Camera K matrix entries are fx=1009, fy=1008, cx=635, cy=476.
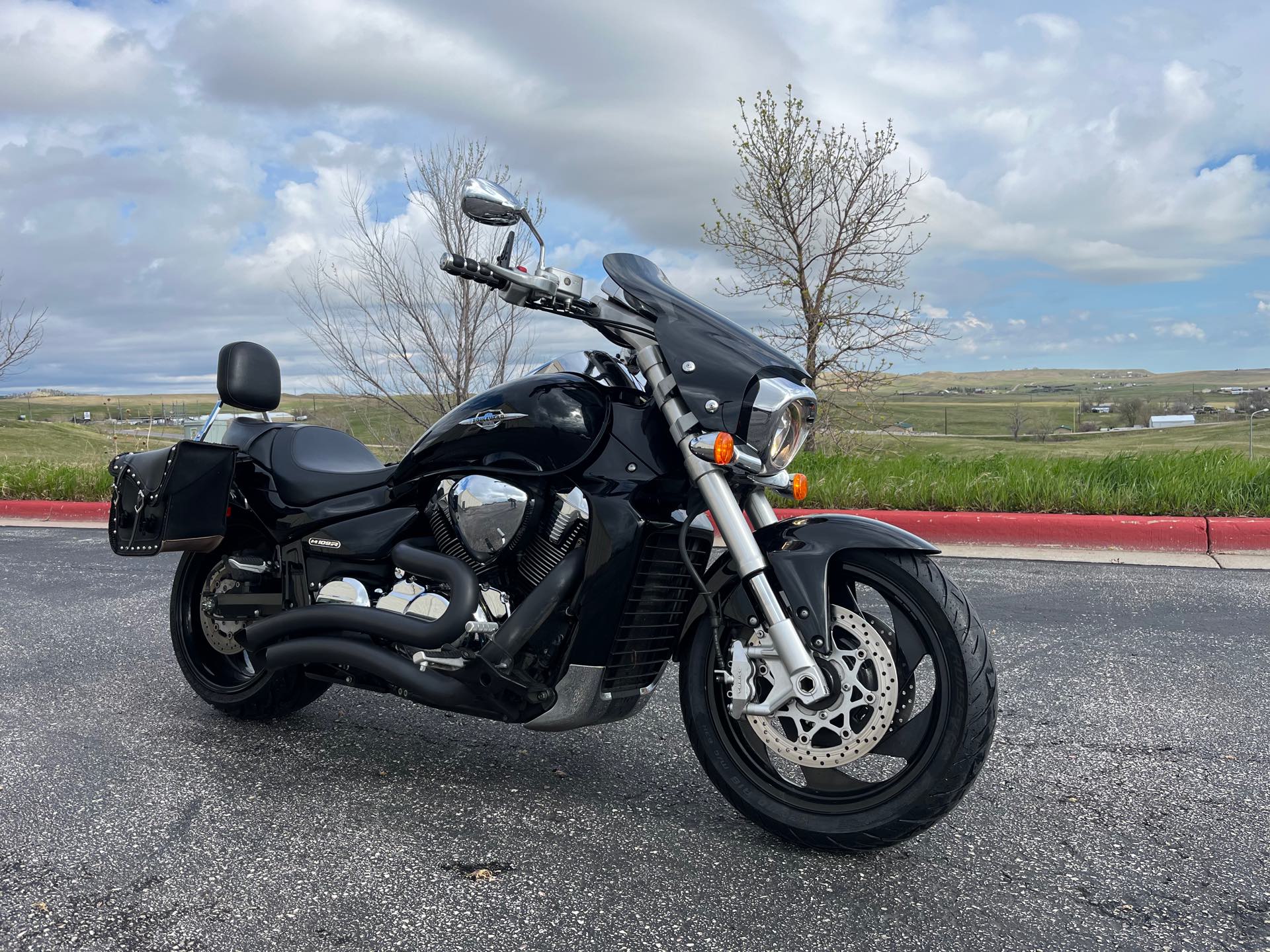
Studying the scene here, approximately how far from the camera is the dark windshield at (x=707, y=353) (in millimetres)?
2678

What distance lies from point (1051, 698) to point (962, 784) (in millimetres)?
1720

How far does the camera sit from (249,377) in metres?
3.73

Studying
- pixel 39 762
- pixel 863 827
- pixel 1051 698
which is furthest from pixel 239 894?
pixel 1051 698

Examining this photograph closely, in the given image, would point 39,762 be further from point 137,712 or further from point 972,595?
point 972,595

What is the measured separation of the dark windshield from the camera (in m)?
2.68

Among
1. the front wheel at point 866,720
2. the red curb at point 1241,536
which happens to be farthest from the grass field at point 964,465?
the front wheel at point 866,720

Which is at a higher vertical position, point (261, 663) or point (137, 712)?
point (261, 663)

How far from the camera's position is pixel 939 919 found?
7.79 feet

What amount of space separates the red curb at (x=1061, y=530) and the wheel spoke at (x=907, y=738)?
4.09m

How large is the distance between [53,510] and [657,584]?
902cm

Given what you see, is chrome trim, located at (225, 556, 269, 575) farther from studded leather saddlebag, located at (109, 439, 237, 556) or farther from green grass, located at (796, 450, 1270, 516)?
green grass, located at (796, 450, 1270, 516)

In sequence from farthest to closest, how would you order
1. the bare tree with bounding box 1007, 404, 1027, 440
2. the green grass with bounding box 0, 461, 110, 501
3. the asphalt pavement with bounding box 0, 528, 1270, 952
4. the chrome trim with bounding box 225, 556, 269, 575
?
the bare tree with bounding box 1007, 404, 1027, 440 < the green grass with bounding box 0, 461, 110, 501 < the chrome trim with bounding box 225, 556, 269, 575 < the asphalt pavement with bounding box 0, 528, 1270, 952

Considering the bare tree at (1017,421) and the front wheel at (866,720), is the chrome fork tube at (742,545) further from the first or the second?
the bare tree at (1017,421)

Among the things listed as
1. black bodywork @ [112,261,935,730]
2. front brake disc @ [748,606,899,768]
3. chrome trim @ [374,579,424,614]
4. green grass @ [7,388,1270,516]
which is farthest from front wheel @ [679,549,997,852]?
green grass @ [7,388,1270,516]
